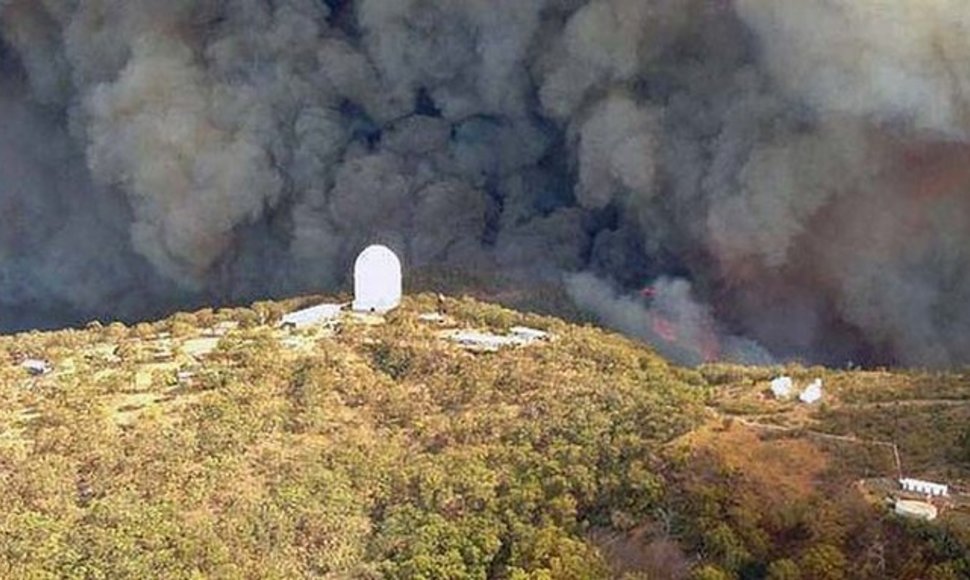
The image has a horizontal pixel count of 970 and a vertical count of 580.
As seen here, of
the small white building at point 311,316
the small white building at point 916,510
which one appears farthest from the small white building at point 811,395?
the small white building at point 311,316

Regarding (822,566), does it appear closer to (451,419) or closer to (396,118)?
(451,419)

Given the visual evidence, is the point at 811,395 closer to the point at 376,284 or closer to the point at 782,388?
the point at 782,388

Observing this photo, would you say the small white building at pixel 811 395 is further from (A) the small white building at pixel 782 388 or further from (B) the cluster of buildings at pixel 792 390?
(A) the small white building at pixel 782 388

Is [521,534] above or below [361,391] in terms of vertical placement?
below

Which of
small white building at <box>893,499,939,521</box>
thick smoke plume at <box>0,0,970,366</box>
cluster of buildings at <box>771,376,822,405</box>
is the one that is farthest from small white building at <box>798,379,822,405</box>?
thick smoke plume at <box>0,0,970,366</box>

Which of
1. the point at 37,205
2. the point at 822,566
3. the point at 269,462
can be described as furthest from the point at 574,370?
the point at 37,205

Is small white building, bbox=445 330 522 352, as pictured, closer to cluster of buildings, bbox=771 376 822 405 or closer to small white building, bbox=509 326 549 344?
small white building, bbox=509 326 549 344

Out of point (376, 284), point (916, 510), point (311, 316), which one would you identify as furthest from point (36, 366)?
point (916, 510)
